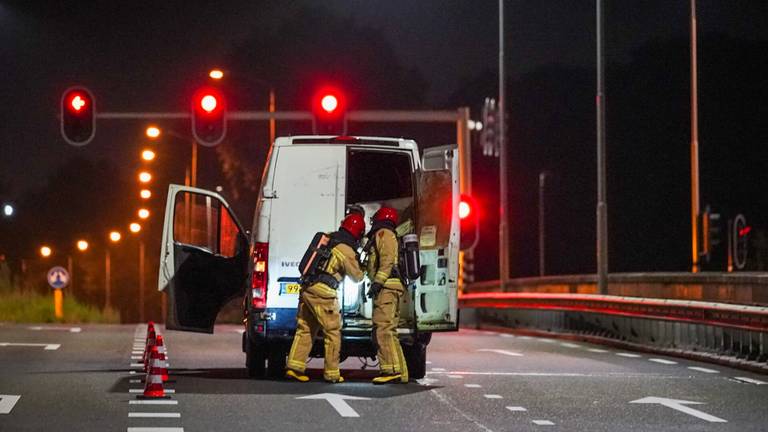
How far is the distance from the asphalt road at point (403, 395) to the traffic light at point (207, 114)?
23.0 feet

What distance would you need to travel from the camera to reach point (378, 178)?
19.0 meters

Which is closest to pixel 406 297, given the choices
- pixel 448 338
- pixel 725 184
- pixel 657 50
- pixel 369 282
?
pixel 369 282

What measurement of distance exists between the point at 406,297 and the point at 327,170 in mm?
1534

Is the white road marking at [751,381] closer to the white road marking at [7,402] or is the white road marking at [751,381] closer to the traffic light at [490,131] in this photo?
the white road marking at [7,402]

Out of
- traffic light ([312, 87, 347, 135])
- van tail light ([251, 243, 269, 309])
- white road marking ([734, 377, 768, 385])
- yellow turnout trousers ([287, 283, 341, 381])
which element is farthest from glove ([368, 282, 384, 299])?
traffic light ([312, 87, 347, 135])

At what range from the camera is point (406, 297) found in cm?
1791

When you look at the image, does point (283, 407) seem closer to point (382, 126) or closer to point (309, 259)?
point (309, 259)

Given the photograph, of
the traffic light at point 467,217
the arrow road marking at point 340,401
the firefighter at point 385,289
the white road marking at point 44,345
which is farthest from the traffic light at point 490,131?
the arrow road marking at point 340,401

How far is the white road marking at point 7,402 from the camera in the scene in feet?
46.4

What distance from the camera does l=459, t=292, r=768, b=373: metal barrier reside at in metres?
21.3

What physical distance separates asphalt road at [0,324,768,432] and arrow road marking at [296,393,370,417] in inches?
0.7

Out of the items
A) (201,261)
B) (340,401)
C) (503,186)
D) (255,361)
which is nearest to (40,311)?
(503,186)

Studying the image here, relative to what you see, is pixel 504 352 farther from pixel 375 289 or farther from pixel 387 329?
pixel 375 289

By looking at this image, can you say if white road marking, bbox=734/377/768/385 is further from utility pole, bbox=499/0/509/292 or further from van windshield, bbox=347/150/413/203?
utility pole, bbox=499/0/509/292
